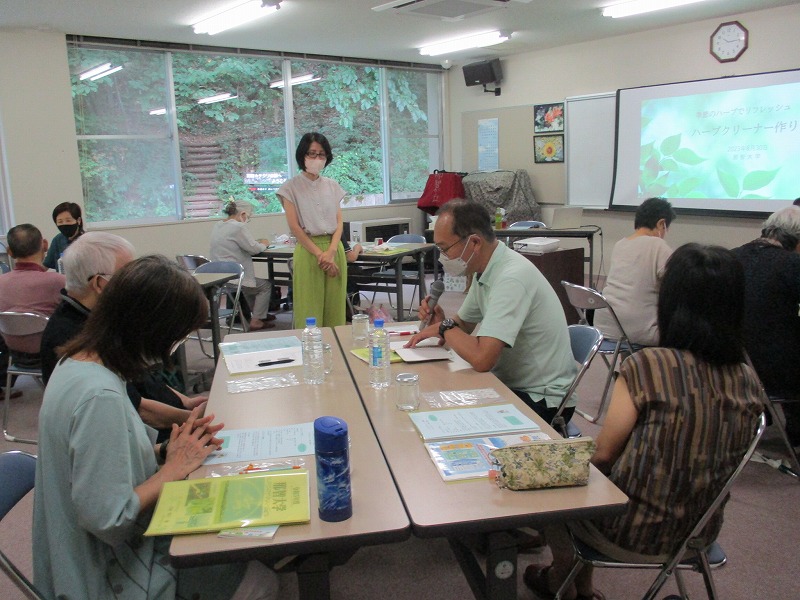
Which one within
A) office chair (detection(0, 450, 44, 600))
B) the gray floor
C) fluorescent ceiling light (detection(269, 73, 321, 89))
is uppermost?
fluorescent ceiling light (detection(269, 73, 321, 89))

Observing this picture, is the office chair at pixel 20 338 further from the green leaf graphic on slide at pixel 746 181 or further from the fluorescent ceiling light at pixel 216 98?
the green leaf graphic on slide at pixel 746 181

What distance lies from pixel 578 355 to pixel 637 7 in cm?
469

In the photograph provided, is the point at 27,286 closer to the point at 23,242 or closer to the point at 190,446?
the point at 23,242

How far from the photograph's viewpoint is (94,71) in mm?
6684

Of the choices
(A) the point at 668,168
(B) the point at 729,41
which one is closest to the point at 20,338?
(A) the point at 668,168

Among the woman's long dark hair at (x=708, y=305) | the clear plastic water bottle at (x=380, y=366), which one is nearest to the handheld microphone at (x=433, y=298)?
the clear plastic water bottle at (x=380, y=366)

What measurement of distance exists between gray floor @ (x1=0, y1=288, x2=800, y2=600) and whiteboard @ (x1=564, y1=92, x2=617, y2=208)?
5.32m

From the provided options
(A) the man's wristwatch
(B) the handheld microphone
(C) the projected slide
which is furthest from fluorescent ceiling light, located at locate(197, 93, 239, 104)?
(A) the man's wristwatch

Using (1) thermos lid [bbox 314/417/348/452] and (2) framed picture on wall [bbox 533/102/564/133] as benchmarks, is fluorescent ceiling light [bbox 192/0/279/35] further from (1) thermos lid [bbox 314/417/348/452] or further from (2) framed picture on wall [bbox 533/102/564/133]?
(1) thermos lid [bbox 314/417/348/452]

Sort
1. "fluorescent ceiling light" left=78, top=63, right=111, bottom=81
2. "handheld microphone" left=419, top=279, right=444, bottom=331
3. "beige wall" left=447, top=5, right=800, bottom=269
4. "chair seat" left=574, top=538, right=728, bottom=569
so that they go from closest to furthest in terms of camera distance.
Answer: "chair seat" left=574, top=538, right=728, bottom=569 < "handheld microphone" left=419, top=279, right=444, bottom=331 < "beige wall" left=447, top=5, right=800, bottom=269 < "fluorescent ceiling light" left=78, top=63, right=111, bottom=81

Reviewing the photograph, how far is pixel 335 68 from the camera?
27.4 ft

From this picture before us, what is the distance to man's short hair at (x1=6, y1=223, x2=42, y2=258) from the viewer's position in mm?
3785

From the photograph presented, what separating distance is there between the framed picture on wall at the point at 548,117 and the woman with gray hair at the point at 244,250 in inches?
158

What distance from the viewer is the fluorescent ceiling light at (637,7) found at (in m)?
5.85
